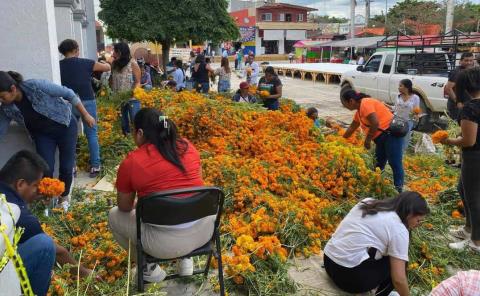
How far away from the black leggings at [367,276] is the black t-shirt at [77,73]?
406 cm

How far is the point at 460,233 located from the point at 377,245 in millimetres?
2078

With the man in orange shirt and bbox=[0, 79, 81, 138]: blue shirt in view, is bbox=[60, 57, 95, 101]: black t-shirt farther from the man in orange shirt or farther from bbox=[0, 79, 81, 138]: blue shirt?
the man in orange shirt

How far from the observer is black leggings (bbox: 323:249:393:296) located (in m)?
3.31

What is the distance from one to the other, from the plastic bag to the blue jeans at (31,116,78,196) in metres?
6.25

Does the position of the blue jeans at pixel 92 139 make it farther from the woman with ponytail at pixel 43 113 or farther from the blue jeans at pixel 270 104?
the blue jeans at pixel 270 104

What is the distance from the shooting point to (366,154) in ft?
20.1

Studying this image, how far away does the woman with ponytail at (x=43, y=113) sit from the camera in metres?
4.14

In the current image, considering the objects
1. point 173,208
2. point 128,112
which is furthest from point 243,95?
point 173,208

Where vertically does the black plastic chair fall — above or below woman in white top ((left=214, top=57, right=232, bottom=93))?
below

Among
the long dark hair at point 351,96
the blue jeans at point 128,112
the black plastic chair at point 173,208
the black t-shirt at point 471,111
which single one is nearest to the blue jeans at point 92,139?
the blue jeans at point 128,112

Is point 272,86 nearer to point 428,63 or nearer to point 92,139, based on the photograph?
point 92,139

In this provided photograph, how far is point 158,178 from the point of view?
9.64 feet

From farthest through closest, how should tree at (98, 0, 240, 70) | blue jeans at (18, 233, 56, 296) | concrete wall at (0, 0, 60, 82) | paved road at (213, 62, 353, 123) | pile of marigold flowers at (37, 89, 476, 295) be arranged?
tree at (98, 0, 240, 70), paved road at (213, 62, 353, 123), concrete wall at (0, 0, 60, 82), pile of marigold flowers at (37, 89, 476, 295), blue jeans at (18, 233, 56, 296)

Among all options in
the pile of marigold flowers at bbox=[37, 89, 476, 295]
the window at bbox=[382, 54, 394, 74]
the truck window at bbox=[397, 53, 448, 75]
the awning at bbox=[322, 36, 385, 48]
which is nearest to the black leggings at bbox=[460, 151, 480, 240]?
the pile of marigold flowers at bbox=[37, 89, 476, 295]
